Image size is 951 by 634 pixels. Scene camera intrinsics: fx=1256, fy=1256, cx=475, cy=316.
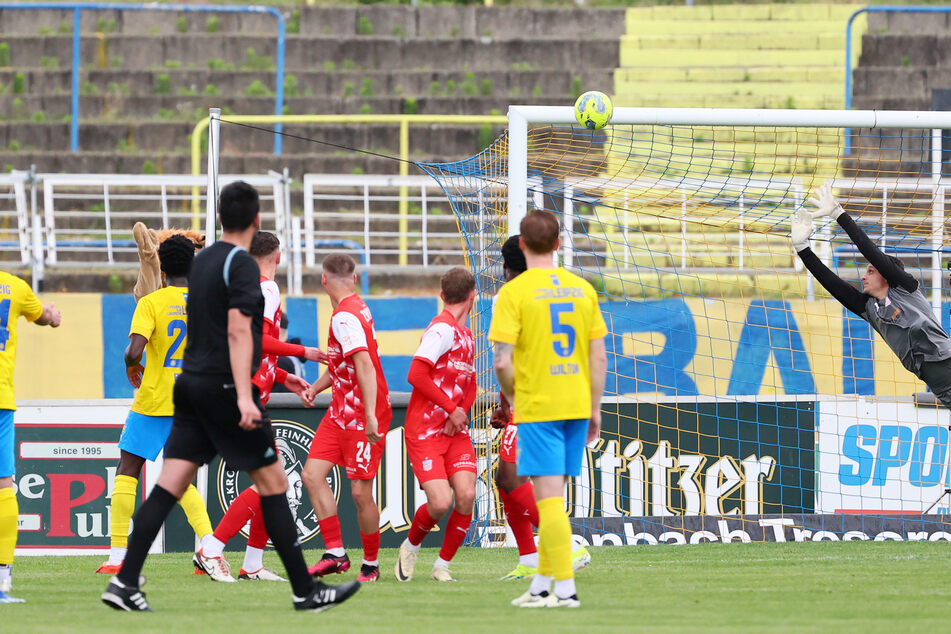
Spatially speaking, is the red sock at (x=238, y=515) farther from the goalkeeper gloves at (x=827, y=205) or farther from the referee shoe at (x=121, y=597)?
the goalkeeper gloves at (x=827, y=205)

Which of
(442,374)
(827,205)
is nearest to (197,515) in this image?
(442,374)

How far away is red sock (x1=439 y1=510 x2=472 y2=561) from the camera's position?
7.17 meters

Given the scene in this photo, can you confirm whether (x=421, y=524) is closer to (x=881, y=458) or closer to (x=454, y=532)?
(x=454, y=532)

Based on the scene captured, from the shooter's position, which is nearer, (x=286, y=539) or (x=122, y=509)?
(x=286, y=539)

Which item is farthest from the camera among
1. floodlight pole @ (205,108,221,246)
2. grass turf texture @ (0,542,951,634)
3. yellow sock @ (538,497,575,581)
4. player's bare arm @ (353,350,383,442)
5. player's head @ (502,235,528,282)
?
floodlight pole @ (205,108,221,246)

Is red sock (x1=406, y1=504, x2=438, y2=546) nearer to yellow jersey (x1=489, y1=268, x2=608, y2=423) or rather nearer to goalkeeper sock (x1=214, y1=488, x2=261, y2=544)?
goalkeeper sock (x1=214, y1=488, x2=261, y2=544)

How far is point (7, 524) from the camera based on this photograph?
21.5 ft

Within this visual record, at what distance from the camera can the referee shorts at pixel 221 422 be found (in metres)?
5.70

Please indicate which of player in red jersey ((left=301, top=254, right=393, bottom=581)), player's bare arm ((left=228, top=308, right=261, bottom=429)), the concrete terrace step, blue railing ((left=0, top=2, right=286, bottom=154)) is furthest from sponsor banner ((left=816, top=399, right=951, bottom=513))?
the concrete terrace step

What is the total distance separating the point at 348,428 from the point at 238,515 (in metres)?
0.89

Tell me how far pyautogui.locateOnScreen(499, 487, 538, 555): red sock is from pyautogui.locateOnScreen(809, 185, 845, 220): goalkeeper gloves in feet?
8.94

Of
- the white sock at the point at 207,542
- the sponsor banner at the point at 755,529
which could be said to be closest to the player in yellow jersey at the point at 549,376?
the white sock at the point at 207,542

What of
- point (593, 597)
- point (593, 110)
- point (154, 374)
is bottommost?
point (593, 597)

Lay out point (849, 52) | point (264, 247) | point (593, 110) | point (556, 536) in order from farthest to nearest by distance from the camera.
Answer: point (849, 52) → point (593, 110) → point (264, 247) → point (556, 536)
